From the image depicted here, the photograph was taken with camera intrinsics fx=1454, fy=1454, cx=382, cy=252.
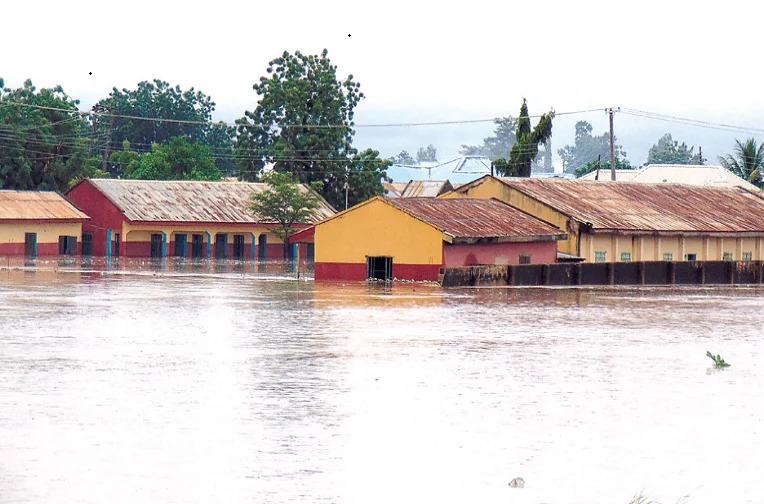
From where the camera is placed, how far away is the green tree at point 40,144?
9694 centimetres

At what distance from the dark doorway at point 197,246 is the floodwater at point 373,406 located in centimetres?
4708

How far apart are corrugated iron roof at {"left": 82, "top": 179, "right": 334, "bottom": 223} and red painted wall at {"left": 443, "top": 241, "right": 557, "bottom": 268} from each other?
96.0 ft

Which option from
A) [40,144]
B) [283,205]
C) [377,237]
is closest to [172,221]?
[283,205]

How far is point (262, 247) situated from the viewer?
3561 inches

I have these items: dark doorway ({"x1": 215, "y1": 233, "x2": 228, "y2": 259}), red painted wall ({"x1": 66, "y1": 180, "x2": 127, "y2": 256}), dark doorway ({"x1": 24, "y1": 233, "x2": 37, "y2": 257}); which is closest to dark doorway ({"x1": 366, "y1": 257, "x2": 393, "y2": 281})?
red painted wall ({"x1": 66, "y1": 180, "x2": 127, "y2": 256})

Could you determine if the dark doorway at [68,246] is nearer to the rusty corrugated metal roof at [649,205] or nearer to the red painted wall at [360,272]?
the rusty corrugated metal roof at [649,205]

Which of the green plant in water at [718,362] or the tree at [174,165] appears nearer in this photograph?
the green plant in water at [718,362]

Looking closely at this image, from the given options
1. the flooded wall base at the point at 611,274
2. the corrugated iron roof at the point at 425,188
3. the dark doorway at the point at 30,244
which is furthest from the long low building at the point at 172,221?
the corrugated iron roof at the point at 425,188

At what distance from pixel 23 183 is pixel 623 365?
7616 cm

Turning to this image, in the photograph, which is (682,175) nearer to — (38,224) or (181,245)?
(181,245)

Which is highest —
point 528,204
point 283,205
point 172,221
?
point 283,205

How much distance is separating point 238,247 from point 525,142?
18715 millimetres

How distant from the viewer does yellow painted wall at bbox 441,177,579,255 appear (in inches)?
2456

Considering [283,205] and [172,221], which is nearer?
[172,221]
